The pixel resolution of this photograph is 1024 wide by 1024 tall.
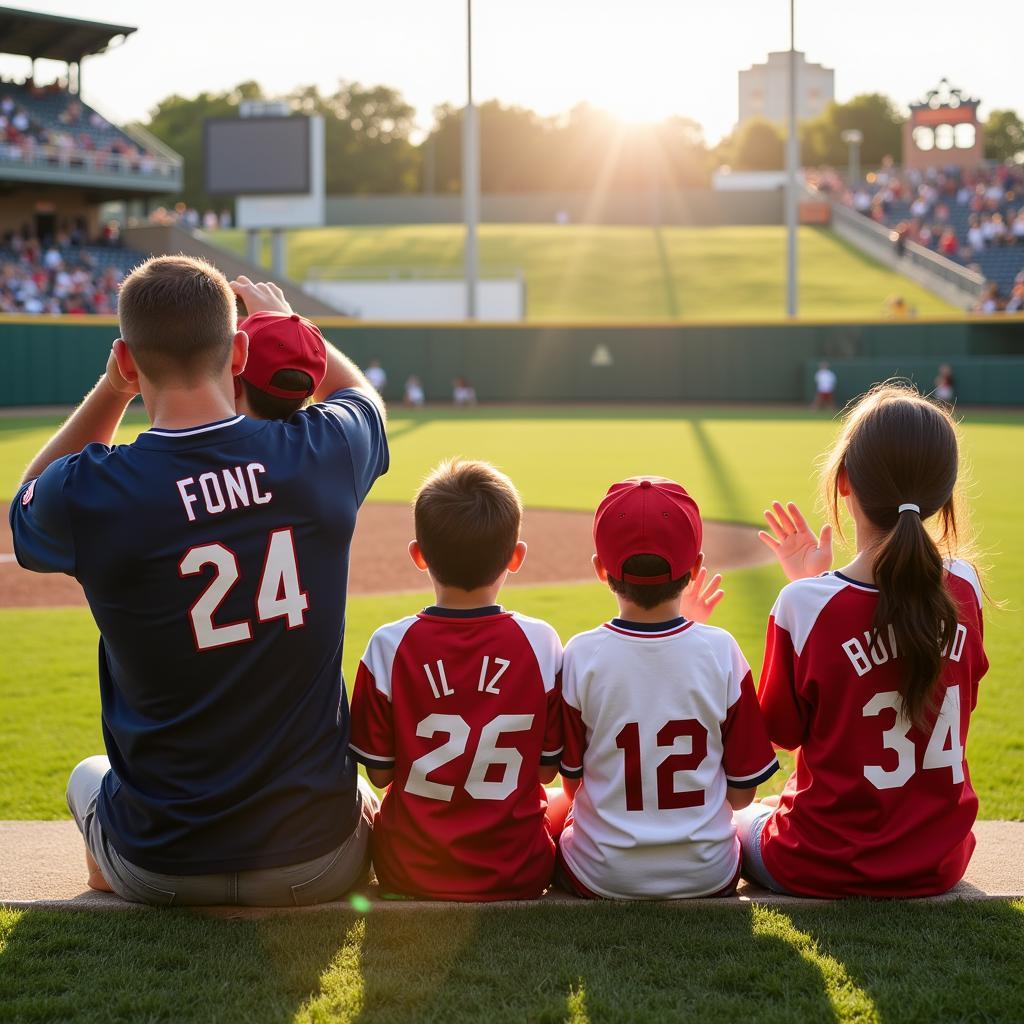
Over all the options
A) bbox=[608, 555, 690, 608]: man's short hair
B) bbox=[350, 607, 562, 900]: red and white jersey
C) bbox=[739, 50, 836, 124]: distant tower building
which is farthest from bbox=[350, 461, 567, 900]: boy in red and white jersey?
bbox=[739, 50, 836, 124]: distant tower building

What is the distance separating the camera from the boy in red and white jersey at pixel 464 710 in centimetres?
298

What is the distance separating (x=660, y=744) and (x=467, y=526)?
705 millimetres

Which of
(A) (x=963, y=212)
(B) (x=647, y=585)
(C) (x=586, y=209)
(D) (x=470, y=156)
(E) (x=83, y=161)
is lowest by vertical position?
(B) (x=647, y=585)

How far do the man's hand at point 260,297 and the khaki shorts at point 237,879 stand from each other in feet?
4.25

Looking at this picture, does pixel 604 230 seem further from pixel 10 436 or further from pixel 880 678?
pixel 880 678

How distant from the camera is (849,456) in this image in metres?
3.08

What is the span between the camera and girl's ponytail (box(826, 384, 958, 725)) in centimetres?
288

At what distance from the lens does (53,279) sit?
37.6m

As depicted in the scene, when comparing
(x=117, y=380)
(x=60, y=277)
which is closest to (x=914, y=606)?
(x=117, y=380)

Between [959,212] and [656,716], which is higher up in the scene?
[959,212]

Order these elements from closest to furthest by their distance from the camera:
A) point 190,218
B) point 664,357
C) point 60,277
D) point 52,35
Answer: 1. point 664,357
2. point 60,277
3. point 52,35
4. point 190,218

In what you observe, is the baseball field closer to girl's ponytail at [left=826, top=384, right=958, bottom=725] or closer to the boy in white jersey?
the boy in white jersey

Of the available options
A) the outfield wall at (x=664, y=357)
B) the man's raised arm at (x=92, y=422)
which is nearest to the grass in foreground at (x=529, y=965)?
the man's raised arm at (x=92, y=422)

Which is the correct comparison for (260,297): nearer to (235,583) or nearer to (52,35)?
(235,583)
